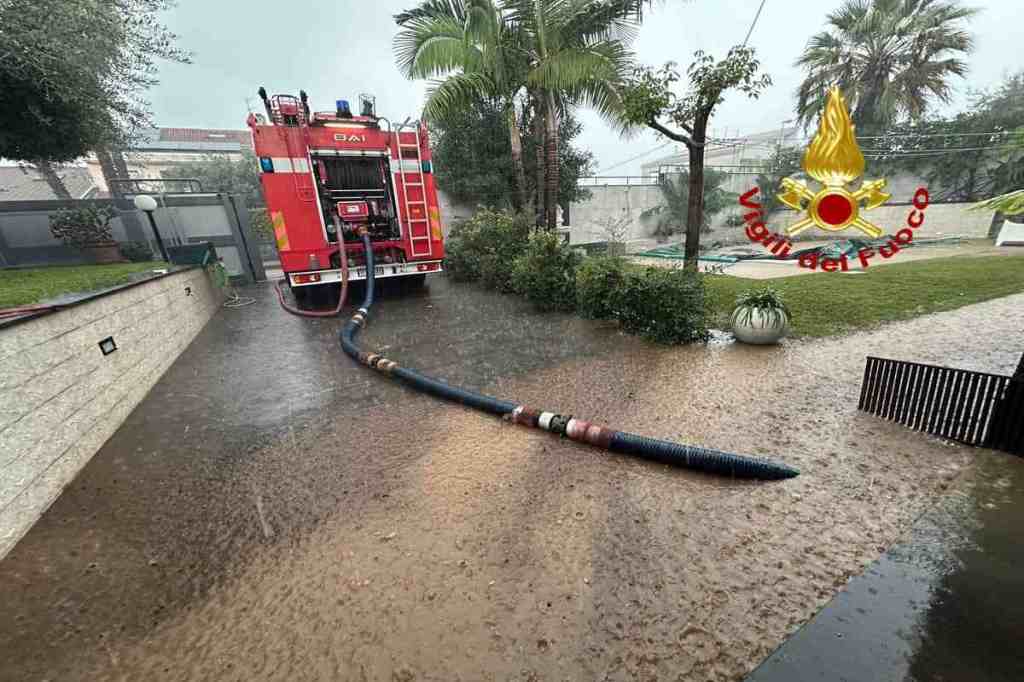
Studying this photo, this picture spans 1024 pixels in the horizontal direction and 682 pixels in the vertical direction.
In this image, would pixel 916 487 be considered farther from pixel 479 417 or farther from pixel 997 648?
pixel 479 417

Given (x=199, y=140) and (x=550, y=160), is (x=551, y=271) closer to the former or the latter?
(x=550, y=160)

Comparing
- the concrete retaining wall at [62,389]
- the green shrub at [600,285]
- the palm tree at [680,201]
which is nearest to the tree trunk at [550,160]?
the green shrub at [600,285]

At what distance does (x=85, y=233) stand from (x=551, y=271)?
1023 centimetres

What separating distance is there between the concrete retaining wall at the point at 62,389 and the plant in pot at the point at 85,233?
596 centimetres

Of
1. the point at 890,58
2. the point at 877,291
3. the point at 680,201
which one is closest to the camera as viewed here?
the point at 877,291

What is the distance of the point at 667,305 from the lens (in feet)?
17.1

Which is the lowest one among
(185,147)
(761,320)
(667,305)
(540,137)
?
(761,320)

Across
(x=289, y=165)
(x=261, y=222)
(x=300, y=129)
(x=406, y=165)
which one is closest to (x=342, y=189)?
(x=289, y=165)

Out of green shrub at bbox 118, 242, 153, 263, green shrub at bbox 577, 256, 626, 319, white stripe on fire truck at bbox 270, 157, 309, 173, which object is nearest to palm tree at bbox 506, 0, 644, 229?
green shrub at bbox 577, 256, 626, 319

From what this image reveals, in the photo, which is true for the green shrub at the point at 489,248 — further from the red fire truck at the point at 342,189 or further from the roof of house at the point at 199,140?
the roof of house at the point at 199,140

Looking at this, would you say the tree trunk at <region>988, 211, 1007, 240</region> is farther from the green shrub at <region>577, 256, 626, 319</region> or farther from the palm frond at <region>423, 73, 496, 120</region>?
the palm frond at <region>423, 73, 496, 120</region>

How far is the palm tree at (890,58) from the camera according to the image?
11.7 metres

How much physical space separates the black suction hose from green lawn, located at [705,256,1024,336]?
3493 millimetres

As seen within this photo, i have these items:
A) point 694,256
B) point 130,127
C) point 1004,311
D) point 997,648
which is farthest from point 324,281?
point 1004,311
